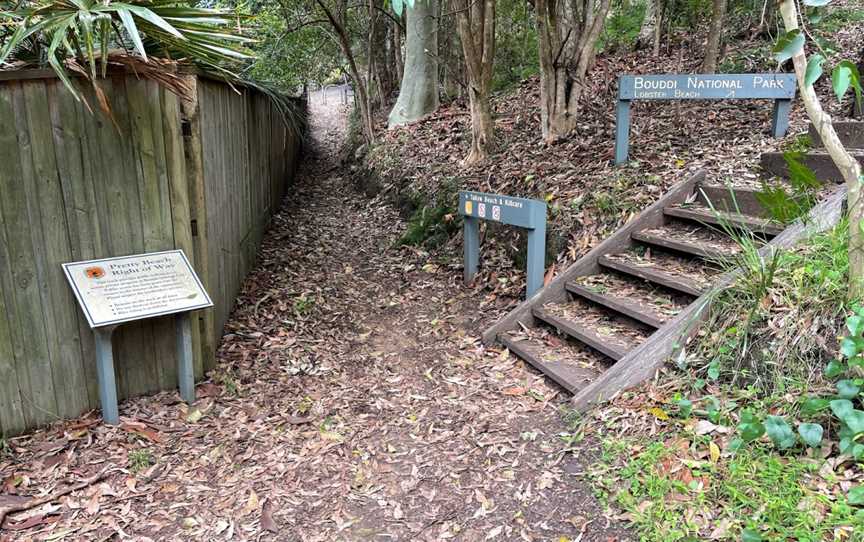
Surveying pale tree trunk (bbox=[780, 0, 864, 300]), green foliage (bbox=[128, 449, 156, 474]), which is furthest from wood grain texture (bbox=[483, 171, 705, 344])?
green foliage (bbox=[128, 449, 156, 474])

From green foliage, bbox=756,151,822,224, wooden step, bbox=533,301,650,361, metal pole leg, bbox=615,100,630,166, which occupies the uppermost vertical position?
metal pole leg, bbox=615,100,630,166

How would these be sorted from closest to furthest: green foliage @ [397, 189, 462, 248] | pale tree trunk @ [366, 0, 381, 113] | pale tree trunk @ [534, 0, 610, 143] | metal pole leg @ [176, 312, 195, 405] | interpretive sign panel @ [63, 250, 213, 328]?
1. interpretive sign panel @ [63, 250, 213, 328]
2. metal pole leg @ [176, 312, 195, 405]
3. pale tree trunk @ [534, 0, 610, 143]
4. green foliage @ [397, 189, 462, 248]
5. pale tree trunk @ [366, 0, 381, 113]

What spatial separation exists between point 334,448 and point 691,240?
10.0ft

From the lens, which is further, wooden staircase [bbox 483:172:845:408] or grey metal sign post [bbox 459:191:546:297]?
grey metal sign post [bbox 459:191:546:297]

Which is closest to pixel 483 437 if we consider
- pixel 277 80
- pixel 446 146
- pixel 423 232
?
pixel 423 232

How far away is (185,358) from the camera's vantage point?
3922 millimetres

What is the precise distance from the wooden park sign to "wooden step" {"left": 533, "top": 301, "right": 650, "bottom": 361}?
101 inches

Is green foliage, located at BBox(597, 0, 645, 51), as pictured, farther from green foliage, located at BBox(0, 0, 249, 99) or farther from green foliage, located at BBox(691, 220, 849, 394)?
green foliage, located at BBox(0, 0, 249, 99)

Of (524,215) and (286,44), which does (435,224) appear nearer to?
(524,215)

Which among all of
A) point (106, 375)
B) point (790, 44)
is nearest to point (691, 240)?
point (790, 44)

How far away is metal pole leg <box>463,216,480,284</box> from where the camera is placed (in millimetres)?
5730

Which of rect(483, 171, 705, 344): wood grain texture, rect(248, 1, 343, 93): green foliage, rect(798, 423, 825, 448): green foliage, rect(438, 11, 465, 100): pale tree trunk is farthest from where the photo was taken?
rect(438, 11, 465, 100): pale tree trunk

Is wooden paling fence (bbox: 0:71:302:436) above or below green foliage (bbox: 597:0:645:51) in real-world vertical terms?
below

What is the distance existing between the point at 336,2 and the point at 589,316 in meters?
8.40
